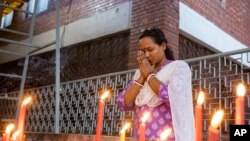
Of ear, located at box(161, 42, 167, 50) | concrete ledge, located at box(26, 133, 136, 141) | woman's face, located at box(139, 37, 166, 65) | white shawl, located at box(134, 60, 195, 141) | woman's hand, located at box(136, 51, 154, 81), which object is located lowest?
concrete ledge, located at box(26, 133, 136, 141)

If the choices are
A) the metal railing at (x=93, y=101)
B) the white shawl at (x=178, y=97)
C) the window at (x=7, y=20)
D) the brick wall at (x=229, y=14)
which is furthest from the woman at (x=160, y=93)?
the window at (x=7, y=20)

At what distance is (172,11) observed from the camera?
6.48 metres

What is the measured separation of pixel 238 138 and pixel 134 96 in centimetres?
108

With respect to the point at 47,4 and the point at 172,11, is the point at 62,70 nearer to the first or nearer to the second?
the point at 47,4

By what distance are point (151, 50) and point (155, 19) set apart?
4.33 meters

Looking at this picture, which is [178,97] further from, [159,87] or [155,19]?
[155,19]

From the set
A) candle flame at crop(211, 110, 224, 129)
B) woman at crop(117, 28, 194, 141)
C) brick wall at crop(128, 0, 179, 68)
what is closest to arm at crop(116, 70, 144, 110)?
Answer: woman at crop(117, 28, 194, 141)

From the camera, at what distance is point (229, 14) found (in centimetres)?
891

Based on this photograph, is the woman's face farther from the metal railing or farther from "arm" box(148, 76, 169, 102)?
the metal railing

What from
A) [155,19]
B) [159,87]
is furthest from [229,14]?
[159,87]

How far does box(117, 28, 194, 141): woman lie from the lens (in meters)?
1.91

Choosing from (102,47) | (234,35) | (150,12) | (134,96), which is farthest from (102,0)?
(134,96)

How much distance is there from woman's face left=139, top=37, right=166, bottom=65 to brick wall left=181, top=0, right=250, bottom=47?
16.6ft

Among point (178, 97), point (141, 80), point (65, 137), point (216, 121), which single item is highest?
point (141, 80)
